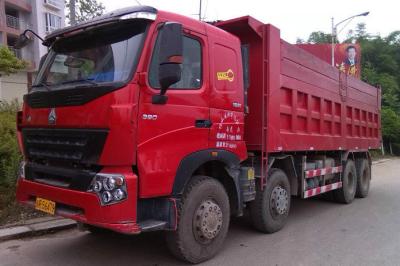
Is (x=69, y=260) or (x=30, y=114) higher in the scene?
(x=30, y=114)

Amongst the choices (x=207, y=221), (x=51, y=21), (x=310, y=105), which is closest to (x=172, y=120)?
(x=207, y=221)

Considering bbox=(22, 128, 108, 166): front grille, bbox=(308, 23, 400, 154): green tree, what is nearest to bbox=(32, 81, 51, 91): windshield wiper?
bbox=(22, 128, 108, 166): front grille

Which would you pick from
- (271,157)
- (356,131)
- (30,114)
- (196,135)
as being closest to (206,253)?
(196,135)

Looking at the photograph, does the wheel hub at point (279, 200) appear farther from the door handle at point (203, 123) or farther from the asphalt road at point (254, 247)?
the door handle at point (203, 123)

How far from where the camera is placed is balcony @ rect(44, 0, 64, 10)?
4378 cm

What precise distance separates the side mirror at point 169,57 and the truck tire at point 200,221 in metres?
1.15

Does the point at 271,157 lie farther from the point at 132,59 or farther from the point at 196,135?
the point at 132,59

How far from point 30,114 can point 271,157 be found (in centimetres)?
341

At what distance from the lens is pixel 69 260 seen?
549cm

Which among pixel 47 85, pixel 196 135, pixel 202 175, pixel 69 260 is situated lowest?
pixel 69 260

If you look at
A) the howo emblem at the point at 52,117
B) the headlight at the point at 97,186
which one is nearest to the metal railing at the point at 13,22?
the howo emblem at the point at 52,117

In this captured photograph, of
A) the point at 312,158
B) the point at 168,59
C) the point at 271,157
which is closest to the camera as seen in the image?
the point at 168,59

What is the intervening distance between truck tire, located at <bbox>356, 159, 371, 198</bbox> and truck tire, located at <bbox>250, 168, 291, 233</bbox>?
167 inches

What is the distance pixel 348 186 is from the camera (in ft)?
33.2
